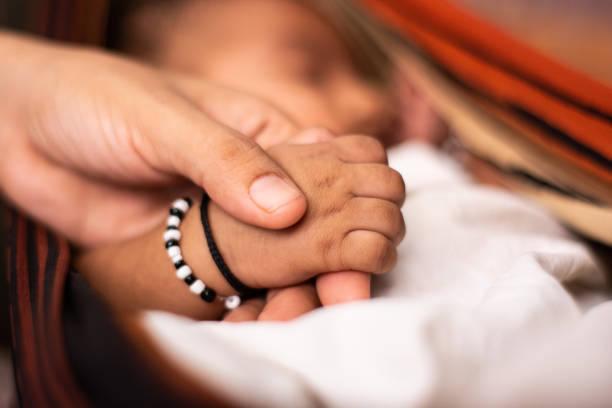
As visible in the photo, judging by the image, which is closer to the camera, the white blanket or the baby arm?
the white blanket

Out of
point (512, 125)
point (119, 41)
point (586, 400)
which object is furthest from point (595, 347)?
point (119, 41)

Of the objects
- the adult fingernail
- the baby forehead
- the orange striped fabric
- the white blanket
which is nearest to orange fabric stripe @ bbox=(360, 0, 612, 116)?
the orange striped fabric

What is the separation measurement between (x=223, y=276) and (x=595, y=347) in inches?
11.5

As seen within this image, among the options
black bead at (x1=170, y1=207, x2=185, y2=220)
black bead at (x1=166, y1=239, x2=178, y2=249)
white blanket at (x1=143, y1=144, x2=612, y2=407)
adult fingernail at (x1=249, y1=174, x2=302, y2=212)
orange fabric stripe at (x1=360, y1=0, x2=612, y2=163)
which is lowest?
white blanket at (x1=143, y1=144, x2=612, y2=407)

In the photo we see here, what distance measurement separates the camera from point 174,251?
0.43 metres

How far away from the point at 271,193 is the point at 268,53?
0.74 metres

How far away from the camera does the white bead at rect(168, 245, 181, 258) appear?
0.43m

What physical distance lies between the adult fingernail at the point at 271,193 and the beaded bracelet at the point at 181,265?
11 centimetres

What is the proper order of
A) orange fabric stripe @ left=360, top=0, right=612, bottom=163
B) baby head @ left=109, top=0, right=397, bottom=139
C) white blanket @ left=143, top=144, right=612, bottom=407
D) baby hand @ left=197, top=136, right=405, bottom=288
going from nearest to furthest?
white blanket @ left=143, top=144, right=612, bottom=407 < baby hand @ left=197, top=136, right=405, bottom=288 < orange fabric stripe @ left=360, top=0, right=612, bottom=163 < baby head @ left=109, top=0, right=397, bottom=139

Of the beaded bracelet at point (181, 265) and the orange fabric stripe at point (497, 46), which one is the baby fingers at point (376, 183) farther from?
the orange fabric stripe at point (497, 46)

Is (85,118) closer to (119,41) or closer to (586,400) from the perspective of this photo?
(586,400)

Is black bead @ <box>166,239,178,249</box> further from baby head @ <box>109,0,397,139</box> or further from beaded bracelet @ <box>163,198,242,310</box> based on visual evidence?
baby head @ <box>109,0,397,139</box>

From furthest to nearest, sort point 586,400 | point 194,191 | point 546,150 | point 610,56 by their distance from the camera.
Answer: point 610,56
point 546,150
point 194,191
point 586,400

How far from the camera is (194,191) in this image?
528 mm
